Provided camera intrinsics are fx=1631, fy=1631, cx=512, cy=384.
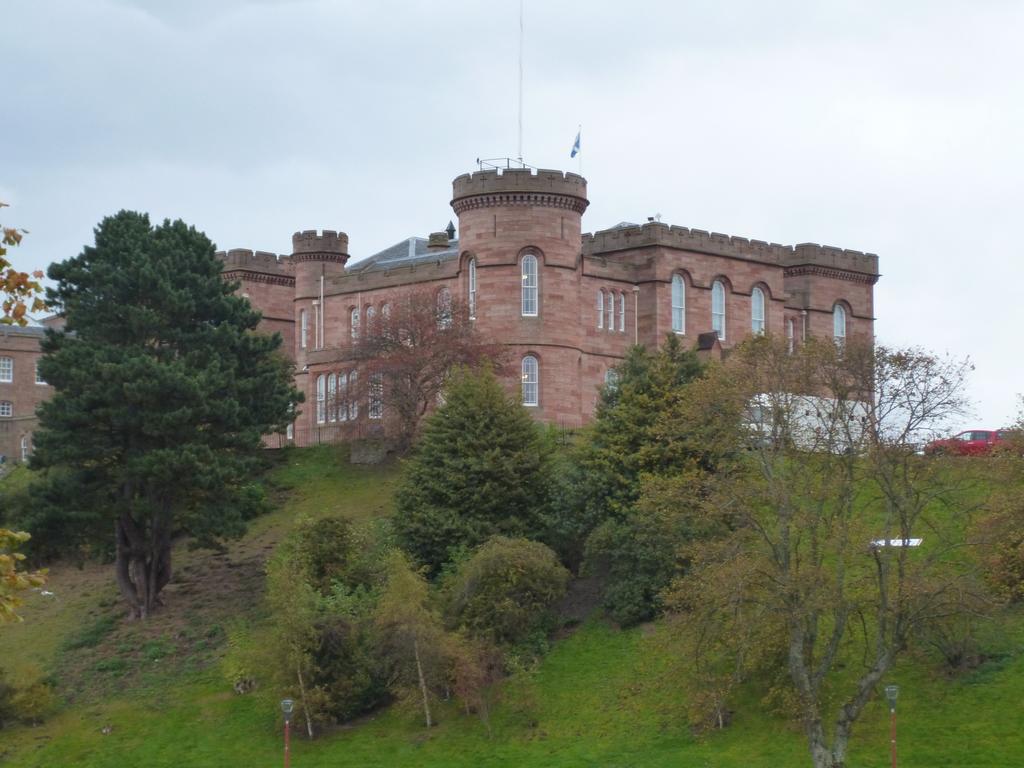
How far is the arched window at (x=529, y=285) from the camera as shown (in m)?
61.5

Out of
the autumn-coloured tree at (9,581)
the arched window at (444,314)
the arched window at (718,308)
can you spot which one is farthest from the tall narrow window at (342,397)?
the autumn-coloured tree at (9,581)

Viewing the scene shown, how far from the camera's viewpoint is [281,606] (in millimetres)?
45125

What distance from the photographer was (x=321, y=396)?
225 ft

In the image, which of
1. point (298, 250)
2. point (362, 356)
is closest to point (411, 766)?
point (362, 356)

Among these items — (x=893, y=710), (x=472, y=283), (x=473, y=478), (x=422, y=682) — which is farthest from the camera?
(x=472, y=283)

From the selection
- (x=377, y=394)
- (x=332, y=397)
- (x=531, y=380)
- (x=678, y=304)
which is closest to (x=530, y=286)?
(x=531, y=380)

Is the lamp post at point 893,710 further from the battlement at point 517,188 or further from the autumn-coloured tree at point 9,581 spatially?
the battlement at point 517,188

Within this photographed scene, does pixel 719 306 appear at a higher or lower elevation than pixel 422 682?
higher

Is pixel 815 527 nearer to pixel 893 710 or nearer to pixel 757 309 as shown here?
pixel 893 710

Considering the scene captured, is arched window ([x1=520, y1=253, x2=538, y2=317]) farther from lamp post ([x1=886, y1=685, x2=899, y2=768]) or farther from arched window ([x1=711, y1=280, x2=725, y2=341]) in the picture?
lamp post ([x1=886, y1=685, x2=899, y2=768])

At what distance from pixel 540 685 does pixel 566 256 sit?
22.7 meters

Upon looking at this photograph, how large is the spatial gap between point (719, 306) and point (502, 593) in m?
27.1

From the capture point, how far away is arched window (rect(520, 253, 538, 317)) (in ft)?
202

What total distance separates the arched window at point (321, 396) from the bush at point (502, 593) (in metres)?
24.2
